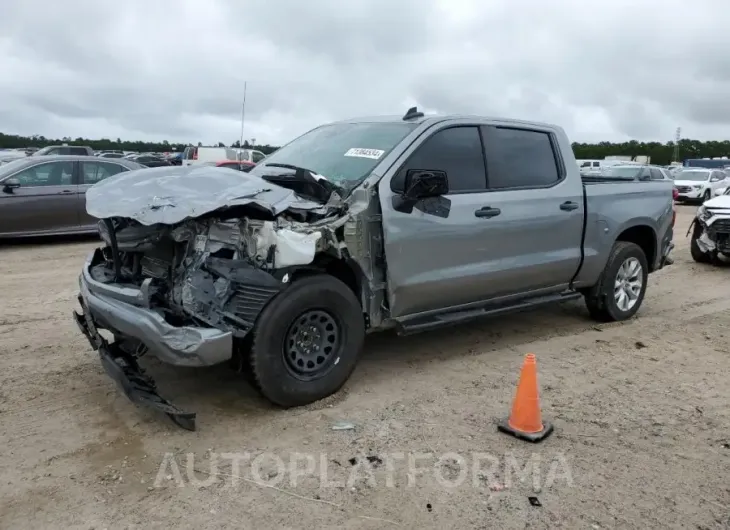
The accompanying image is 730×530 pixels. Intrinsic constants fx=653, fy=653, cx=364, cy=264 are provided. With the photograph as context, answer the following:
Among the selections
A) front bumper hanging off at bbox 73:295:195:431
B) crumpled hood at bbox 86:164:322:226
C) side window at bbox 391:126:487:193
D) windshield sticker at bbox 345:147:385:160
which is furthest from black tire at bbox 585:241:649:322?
front bumper hanging off at bbox 73:295:195:431

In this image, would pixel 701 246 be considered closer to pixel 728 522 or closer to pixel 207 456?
pixel 728 522

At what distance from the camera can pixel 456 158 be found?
16.6ft

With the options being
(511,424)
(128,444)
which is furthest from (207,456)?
(511,424)

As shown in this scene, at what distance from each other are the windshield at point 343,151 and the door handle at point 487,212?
0.82 metres

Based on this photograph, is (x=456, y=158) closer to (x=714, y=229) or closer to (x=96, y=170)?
(x=714, y=229)

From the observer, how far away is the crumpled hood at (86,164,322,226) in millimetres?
3941

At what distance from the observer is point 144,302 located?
12.9 feet

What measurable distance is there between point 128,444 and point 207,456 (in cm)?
49

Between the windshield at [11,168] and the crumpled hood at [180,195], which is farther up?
the windshield at [11,168]

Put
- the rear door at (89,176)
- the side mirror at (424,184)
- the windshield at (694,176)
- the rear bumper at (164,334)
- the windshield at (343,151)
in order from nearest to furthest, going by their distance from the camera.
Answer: the rear bumper at (164,334) < the side mirror at (424,184) < the windshield at (343,151) < the rear door at (89,176) < the windshield at (694,176)

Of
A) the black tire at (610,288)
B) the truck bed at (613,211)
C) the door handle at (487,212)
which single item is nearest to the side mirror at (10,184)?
the door handle at (487,212)

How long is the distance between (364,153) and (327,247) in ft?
3.29

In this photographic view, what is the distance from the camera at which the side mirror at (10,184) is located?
409 inches

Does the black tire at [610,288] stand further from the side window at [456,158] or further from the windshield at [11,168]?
the windshield at [11,168]
